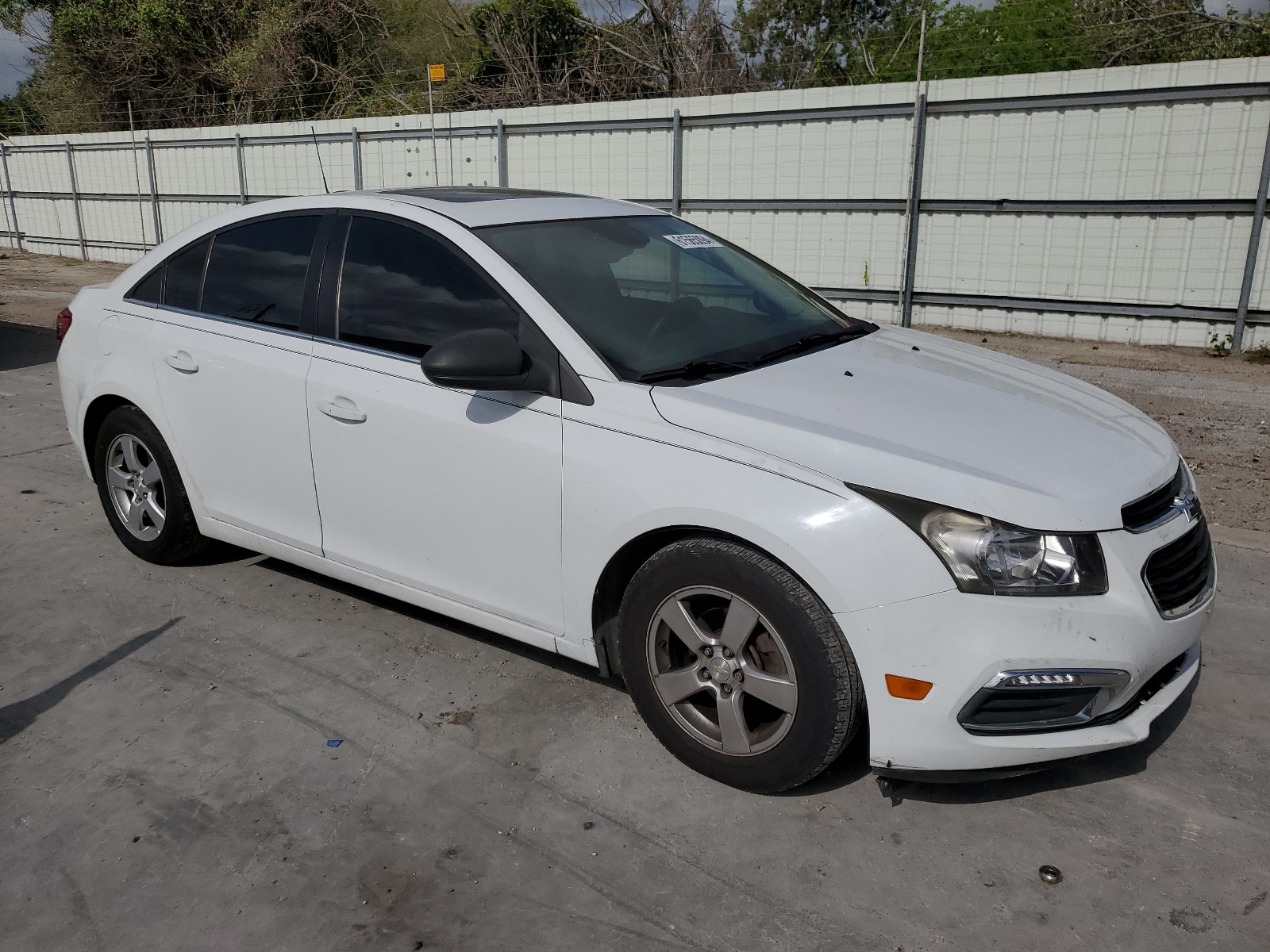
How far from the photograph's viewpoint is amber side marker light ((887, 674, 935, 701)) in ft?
8.71

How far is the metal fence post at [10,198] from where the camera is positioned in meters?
22.8

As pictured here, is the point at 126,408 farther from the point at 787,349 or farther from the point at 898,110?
the point at 898,110

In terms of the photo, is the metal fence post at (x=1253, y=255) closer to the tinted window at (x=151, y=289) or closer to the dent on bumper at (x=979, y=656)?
the dent on bumper at (x=979, y=656)

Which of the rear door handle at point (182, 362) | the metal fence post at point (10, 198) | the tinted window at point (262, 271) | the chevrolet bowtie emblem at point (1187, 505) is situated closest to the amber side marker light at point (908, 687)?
the chevrolet bowtie emblem at point (1187, 505)

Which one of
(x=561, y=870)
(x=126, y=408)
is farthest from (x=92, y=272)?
(x=561, y=870)

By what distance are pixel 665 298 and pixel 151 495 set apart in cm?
254

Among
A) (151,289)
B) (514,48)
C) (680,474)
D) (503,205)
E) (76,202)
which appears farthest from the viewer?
(76,202)

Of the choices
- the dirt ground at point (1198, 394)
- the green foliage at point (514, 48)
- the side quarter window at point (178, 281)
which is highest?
the green foliage at point (514, 48)

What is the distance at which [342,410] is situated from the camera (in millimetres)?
3676

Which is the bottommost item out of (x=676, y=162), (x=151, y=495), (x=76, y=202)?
(x=76, y=202)

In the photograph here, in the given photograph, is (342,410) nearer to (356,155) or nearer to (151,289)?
(151,289)

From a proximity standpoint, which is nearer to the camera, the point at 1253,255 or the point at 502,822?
the point at 502,822

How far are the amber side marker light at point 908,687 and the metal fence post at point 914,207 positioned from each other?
371 inches

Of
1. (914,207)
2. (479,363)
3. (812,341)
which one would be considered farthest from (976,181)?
(479,363)
